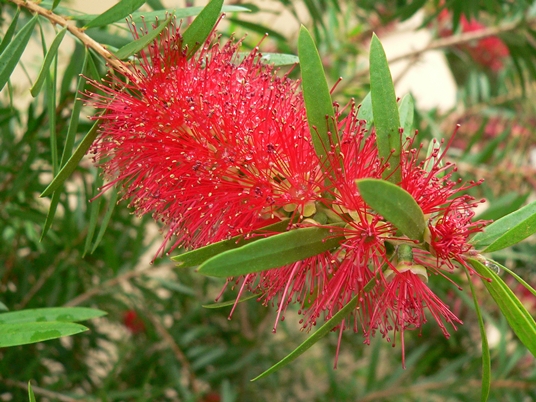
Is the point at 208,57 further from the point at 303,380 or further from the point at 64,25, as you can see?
the point at 303,380

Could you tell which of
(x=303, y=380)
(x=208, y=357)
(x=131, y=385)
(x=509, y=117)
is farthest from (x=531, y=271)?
(x=131, y=385)

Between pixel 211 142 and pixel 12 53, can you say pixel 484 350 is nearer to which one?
pixel 211 142

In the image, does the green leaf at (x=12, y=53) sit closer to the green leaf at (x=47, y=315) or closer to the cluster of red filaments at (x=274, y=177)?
the cluster of red filaments at (x=274, y=177)

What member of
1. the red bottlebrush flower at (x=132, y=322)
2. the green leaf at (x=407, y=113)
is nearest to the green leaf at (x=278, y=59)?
the green leaf at (x=407, y=113)

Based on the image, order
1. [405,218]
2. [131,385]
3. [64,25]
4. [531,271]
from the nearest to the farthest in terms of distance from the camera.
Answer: [405,218] → [64,25] → [131,385] → [531,271]

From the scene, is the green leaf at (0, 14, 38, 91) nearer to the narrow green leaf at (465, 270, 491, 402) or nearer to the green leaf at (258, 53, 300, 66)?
the green leaf at (258, 53, 300, 66)
